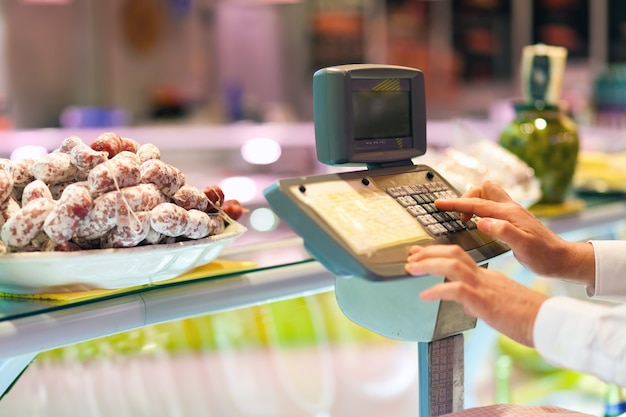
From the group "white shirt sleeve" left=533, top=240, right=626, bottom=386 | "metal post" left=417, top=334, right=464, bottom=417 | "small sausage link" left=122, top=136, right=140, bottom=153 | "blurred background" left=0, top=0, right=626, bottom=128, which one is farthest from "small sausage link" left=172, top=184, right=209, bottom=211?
"blurred background" left=0, top=0, right=626, bottom=128

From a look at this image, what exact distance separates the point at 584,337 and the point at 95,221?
0.73 meters

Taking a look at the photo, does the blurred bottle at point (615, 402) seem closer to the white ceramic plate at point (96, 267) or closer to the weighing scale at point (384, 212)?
the weighing scale at point (384, 212)

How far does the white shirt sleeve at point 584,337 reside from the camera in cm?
118

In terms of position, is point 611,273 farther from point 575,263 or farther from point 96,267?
point 96,267

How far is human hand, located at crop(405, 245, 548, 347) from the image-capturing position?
1222 mm

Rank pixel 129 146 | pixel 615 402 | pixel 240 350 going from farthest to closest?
pixel 615 402
pixel 240 350
pixel 129 146

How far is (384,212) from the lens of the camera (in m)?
1.36

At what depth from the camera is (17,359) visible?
1339 mm

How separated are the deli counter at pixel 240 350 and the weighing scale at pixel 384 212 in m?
0.28

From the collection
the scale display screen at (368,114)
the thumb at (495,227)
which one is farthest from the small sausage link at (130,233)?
the thumb at (495,227)

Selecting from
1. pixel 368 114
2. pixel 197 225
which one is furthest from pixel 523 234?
pixel 197 225

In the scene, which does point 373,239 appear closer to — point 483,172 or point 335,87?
point 335,87

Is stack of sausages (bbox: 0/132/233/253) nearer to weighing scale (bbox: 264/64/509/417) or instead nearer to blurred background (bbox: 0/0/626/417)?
weighing scale (bbox: 264/64/509/417)

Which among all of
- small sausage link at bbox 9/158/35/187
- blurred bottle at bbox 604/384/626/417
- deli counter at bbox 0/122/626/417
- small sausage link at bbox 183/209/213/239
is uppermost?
small sausage link at bbox 9/158/35/187
